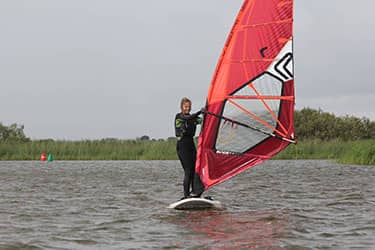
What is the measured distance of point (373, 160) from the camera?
26.6 metres

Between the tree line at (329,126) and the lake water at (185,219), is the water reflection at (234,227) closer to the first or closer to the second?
the lake water at (185,219)

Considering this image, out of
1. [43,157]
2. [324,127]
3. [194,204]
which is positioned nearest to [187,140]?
[194,204]

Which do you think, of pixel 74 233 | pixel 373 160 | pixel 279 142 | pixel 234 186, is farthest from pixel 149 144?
pixel 74 233

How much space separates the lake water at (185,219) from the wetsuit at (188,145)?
0.57 meters

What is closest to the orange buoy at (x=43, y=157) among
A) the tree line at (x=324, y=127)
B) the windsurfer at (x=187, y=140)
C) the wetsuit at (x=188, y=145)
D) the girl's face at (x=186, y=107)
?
the tree line at (x=324, y=127)

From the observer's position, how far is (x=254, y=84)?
36.3ft

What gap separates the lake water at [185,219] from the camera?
26.0 ft

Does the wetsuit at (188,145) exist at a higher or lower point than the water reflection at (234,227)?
higher

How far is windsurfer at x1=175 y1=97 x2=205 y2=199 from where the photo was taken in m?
10.7

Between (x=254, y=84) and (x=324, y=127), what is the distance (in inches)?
1784

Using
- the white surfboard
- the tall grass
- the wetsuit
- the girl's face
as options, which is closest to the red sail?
the wetsuit

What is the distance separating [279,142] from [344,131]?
47578mm

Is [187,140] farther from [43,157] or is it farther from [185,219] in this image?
[43,157]

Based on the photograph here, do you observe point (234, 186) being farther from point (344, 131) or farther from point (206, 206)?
point (344, 131)
